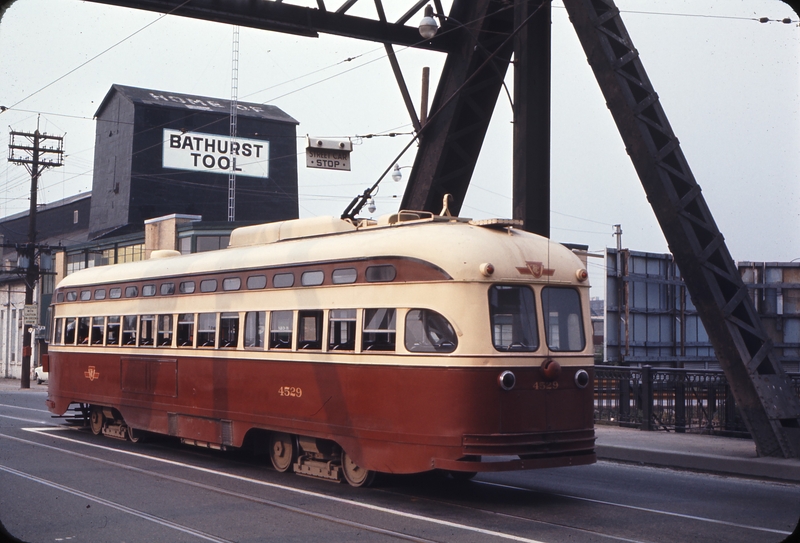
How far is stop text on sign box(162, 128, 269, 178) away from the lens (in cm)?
5578

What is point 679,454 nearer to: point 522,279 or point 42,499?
point 522,279

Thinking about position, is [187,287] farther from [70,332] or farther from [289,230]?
[70,332]

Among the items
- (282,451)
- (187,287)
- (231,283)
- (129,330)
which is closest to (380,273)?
(282,451)

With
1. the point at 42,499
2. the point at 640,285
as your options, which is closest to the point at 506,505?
the point at 42,499

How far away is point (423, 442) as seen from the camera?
33.5 ft

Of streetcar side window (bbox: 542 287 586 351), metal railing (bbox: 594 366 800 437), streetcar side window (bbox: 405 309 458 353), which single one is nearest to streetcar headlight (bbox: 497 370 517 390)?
streetcar side window (bbox: 405 309 458 353)

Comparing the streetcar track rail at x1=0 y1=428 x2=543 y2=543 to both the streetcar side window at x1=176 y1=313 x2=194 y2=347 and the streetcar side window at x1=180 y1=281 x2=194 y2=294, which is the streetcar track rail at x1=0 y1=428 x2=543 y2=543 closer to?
the streetcar side window at x1=176 y1=313 x2=194 y2=347

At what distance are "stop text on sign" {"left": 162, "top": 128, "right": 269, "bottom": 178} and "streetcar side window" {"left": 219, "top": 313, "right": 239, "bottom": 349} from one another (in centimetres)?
4208

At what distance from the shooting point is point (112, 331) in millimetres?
17531

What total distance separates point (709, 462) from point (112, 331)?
434 inches

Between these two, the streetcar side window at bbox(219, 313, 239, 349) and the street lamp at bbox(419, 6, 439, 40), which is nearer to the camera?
the streetcar side window at bbox(219, 313, 239, 349)

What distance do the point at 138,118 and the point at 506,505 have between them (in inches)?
1916

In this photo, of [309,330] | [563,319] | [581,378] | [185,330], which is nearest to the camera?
[581,378]

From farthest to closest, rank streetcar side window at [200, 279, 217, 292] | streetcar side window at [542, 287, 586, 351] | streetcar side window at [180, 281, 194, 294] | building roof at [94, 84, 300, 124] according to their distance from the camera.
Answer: building roof at [94, 84, 300, 124] → streetcar side window at [180, 281, 194, 294] → streetcar side window at [200, 279, 217, 292] → streetcar side window at [542, 287, 586, 351]
